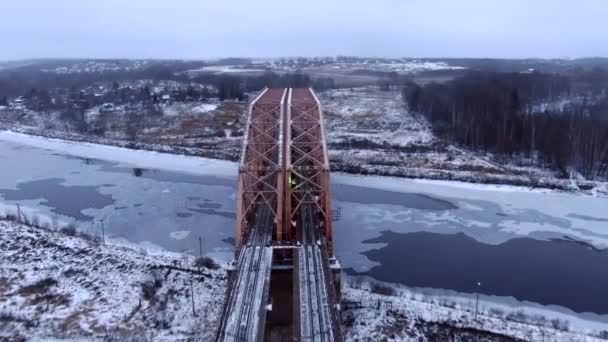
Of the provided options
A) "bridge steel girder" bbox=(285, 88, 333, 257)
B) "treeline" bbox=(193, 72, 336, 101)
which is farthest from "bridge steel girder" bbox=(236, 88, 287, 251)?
"treeline" bbox=(193, 72, 336, 101)

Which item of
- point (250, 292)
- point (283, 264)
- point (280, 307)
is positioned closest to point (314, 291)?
point (250, 292)

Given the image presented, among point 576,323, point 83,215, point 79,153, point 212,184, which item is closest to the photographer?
point 576,323

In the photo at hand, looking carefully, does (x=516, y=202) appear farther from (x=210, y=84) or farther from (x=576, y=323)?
(x=210, y=84)

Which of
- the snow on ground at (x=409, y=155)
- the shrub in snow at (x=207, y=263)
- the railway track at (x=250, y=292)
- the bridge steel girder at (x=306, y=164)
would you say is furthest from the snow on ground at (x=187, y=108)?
the railway track at (x=250, y=292)

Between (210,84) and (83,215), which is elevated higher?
(210,84)

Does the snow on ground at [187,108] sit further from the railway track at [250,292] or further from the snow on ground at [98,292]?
the railway track at [250,292]

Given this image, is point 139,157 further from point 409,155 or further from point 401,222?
point 401,222

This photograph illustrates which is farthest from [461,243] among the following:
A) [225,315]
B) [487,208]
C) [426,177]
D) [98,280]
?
[98,280]
